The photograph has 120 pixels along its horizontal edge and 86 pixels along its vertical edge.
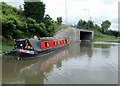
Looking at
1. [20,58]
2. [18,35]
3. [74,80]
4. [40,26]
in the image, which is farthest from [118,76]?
[40,26]

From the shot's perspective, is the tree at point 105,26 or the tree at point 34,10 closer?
the tree at point 34,10

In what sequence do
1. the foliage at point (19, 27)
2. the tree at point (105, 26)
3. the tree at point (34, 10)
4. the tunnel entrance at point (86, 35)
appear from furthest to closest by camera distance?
the tree at point (105, 26), the tunnel entrance at point (86, 35), the tree at point (34, 10), the foliage at point (19, 27)

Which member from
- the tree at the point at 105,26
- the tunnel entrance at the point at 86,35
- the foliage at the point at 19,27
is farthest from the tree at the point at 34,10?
the tree at the point at 105,26

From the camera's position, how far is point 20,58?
10.4 metres

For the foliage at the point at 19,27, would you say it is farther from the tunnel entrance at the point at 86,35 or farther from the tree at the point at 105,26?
the tree at the point at 105,26

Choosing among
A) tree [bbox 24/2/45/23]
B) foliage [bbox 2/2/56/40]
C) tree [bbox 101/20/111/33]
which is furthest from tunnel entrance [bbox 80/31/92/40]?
tree [bbox 101/20/111/33]

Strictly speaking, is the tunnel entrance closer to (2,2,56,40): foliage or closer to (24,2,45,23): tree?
(2,2,56,40): foliage

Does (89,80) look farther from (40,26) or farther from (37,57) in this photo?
(40,26)

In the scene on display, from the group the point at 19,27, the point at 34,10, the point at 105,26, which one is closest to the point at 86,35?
the point at 34,10

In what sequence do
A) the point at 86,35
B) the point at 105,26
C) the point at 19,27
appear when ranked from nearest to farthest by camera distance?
the point at 19,27, the point at 86,35, the point at 105,26

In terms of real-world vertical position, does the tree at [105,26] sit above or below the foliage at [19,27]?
above

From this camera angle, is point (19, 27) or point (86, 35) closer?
point (19, 27)

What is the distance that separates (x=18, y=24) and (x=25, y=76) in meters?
11.7

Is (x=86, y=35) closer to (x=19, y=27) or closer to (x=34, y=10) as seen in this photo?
(x=34, y=10)
